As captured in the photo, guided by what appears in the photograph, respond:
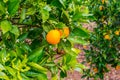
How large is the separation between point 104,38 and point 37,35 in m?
3.08

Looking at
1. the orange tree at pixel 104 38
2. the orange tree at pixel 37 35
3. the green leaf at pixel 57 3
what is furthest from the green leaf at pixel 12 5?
the orange tree at pixel 104 38

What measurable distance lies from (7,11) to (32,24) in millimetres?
259

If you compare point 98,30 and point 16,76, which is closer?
point 16,76

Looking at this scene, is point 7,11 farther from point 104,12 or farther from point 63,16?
point 104,12

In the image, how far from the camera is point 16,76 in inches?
64.6

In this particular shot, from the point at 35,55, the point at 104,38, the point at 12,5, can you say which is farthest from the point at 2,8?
the point at 104,38

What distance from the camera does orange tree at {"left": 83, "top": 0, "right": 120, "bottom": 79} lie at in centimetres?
489

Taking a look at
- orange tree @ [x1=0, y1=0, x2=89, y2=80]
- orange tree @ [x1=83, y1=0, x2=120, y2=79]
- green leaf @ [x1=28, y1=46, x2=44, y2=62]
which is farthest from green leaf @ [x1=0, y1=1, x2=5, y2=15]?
orange tree @ [x1=83, y1=0, x2=120, y2=79]

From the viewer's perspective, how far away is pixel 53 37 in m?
1.76

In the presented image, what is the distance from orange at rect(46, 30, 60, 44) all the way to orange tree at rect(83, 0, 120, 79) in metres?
3.11

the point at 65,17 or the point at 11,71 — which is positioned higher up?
the point at 65,17

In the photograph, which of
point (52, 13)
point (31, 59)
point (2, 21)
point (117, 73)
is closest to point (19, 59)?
point (31, 59)

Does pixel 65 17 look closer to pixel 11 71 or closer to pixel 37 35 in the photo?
pixel 37 35

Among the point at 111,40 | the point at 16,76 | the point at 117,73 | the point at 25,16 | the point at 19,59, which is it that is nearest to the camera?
the point at 16,76
